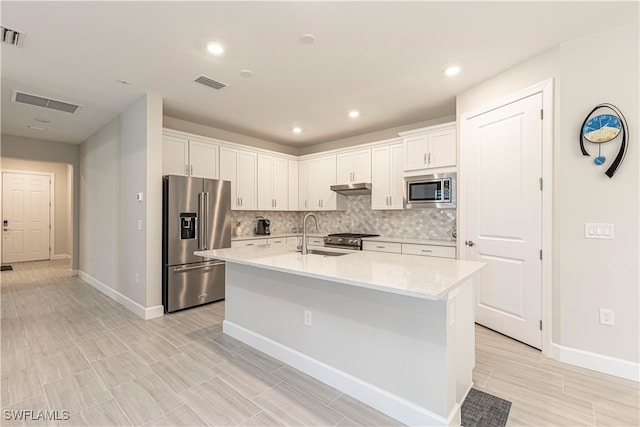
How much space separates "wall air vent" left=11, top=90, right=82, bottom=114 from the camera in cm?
355

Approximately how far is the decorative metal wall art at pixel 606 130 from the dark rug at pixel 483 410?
1.92 m

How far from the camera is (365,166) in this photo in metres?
4.97

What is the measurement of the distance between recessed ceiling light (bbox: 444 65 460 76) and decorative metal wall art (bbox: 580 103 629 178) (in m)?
1.17

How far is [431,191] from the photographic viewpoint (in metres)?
4.05

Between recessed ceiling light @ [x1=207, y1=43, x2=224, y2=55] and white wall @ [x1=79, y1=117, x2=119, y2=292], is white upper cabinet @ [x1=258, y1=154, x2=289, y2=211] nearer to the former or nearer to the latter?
white wall @ [x1=79, y1=117, x2=119, y2=292]

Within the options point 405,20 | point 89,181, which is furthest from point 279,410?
point 89,181

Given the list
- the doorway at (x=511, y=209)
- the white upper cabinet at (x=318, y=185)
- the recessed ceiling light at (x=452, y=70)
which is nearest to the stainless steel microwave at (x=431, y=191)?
the doorway at (x=511, y=209)

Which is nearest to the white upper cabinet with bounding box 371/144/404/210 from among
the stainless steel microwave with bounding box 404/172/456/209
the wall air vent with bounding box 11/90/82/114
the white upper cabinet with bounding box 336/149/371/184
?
the white upper cabinet with bounding box 336/149/371/184

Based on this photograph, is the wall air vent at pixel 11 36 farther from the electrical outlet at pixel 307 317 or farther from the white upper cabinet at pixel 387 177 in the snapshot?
the white upper cabinet at pixel 387 177

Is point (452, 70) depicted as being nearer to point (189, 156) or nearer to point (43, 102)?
point (189, 156)

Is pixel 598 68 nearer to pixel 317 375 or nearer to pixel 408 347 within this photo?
pixel 408 347

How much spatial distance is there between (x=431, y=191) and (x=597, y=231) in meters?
1.87

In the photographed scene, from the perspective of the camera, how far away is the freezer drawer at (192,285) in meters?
3.79

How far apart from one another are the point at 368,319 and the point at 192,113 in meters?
3.85
